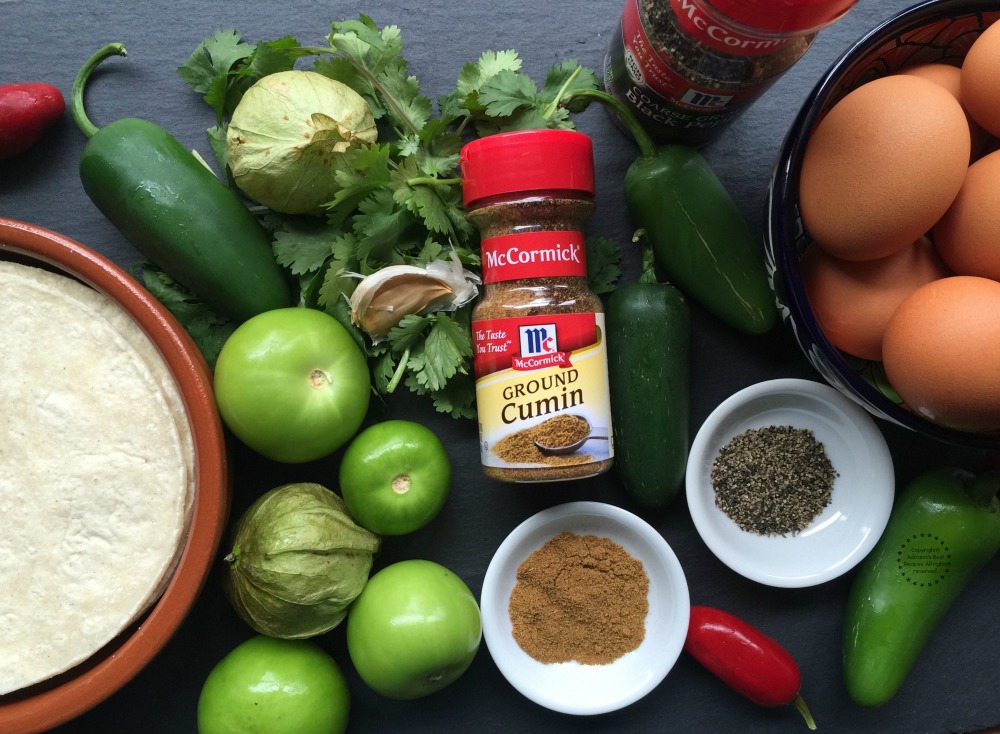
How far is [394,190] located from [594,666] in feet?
2.43

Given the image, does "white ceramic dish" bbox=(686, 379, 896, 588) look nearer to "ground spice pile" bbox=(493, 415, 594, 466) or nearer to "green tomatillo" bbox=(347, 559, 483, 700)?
"ground spice pile" bbox=(493, 415, 594, 466)

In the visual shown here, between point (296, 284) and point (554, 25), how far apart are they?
559 millimetres

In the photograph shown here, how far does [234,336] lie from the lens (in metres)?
0.91

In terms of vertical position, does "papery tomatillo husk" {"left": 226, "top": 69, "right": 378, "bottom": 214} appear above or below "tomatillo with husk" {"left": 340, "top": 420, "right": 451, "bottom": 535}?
above

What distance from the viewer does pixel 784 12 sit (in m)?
0.65

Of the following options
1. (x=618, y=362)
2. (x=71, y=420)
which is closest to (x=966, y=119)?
(x=618, y=362)

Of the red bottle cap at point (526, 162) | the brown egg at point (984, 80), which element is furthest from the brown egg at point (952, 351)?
the red bottle cap at point (526, 162)

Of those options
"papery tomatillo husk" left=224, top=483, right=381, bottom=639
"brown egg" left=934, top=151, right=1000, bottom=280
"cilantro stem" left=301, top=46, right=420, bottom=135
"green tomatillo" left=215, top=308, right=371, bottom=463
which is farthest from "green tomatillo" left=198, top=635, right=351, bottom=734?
"brown egg" left=934, top=151, right=1000, bottom=280

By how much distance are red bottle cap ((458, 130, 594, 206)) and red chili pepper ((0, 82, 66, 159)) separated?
2.10 ft

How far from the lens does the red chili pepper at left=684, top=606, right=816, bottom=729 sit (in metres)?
0.98

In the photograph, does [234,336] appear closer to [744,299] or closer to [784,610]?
[744,299]

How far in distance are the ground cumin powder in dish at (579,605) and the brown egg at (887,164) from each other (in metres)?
0.54

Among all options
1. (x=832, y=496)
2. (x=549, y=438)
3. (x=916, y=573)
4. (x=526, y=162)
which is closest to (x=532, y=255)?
(x=526, y=162)

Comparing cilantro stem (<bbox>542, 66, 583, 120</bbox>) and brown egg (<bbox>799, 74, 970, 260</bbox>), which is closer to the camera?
brown egg (<bbox>799, 74, 970, 260</bbox>)
